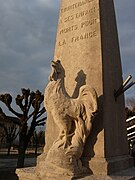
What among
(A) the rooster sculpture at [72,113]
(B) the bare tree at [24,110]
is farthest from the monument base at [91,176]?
(B) the bare tree at [24,110]

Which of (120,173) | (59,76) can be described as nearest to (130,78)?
(59,76)

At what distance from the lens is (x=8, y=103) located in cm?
1303

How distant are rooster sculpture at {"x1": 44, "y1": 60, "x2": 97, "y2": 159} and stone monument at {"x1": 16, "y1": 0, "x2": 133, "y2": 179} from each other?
33 mm

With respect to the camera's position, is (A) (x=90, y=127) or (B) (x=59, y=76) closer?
(A) (x=90, y=127)

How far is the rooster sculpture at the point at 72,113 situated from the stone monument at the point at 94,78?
3cm

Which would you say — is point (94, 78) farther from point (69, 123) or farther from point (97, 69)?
point (69, 123)

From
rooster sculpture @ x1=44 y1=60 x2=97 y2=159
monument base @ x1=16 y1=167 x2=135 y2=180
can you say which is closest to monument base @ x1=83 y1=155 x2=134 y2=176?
monument base @ x1=16 y1=167 x2=135 y2=180

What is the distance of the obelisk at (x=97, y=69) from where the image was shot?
4793 millimetres

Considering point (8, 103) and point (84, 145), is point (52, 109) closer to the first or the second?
point (84, 145)

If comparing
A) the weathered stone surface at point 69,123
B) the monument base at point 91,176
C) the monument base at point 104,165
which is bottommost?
the monument base at point 91,176

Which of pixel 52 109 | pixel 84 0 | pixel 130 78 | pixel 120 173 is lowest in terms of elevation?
pixel 120 173

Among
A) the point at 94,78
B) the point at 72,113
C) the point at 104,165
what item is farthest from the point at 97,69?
the point at 104,165

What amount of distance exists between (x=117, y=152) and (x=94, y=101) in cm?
140

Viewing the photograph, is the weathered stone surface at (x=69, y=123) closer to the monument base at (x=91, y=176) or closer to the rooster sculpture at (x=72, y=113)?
the rooster sculpture at (x=72, y=113)
